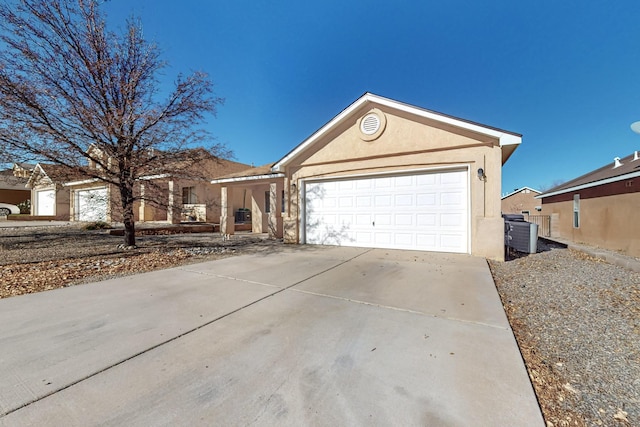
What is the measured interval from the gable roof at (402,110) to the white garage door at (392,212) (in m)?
1.23

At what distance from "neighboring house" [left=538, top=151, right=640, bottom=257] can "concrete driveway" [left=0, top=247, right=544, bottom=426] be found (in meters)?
10.2

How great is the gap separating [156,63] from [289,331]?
29.5 ft

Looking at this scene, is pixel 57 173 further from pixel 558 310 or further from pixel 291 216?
pixel 558 310

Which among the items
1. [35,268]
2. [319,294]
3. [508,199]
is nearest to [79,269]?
[35,268]

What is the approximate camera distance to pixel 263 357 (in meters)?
2.37

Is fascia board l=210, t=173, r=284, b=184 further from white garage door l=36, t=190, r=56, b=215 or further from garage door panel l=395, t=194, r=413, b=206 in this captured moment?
white garage door l=36, t=190, r=56, b=215

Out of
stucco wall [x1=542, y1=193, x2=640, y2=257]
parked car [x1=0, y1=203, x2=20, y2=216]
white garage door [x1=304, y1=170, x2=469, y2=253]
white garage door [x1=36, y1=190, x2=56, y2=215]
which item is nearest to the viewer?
white garage door [x1=304, y1=170, x2=469, y2=253]

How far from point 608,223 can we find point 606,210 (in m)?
0.58

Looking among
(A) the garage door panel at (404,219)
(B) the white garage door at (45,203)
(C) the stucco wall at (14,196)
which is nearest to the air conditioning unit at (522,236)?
(A) the garage door panel at (404,219)

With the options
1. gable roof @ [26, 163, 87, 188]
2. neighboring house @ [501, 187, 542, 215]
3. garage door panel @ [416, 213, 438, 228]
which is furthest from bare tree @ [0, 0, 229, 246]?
neighboring house @ [501, 187, 542, 215]

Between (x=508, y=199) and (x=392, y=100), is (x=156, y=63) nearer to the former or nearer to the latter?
(x=392, y=100)

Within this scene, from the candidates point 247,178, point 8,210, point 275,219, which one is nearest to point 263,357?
point 275,219

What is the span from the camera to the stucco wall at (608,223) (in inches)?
368

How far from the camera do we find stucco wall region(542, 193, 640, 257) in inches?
368
